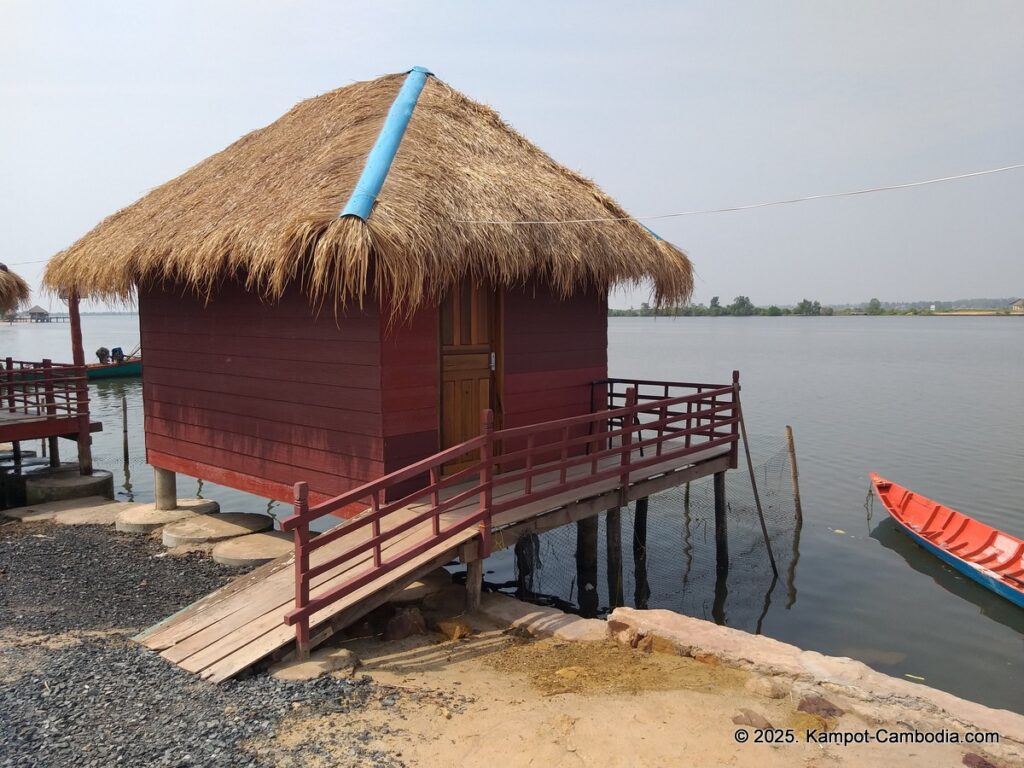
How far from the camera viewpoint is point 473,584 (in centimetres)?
662

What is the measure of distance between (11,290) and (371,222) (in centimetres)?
1180

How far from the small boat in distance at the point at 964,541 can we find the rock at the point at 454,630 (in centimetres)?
763

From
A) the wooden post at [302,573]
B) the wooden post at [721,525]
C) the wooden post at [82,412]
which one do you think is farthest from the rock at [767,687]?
the wooden post at [82,412]

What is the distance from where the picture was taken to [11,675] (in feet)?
16.7

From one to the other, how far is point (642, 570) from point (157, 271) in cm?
771

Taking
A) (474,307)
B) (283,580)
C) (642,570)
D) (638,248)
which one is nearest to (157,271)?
(474,307)

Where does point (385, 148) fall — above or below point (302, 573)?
above

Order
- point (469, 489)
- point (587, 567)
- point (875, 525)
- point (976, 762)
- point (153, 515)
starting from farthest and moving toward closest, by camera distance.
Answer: point (875, 525), point (153, 515), point (587, 567), point (469, 489), point (976, 762)

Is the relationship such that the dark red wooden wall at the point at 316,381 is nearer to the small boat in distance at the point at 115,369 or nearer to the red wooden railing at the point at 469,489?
the red wooden railing at the point at 469,489

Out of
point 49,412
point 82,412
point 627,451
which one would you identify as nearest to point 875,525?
point 627,451

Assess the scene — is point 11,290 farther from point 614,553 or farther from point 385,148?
point 614,553

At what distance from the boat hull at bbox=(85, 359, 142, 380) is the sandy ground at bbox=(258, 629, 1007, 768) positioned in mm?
32820

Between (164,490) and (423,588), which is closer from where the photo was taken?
(423,588)

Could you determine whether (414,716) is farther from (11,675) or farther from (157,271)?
(157,271)
